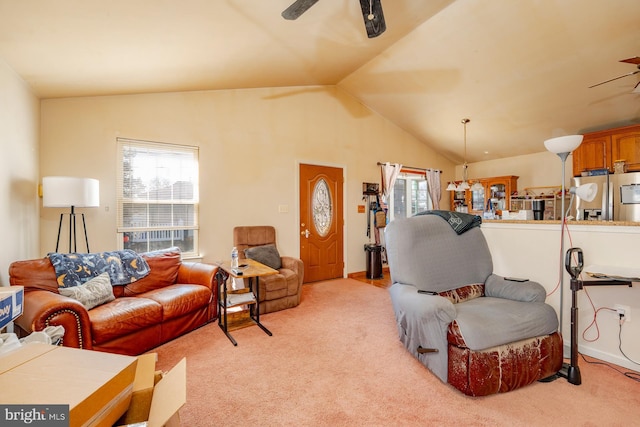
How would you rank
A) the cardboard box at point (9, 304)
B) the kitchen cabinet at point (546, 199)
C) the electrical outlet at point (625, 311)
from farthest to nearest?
the kitchen cabinet at point (546, 199) < the electrical outlet at point (625, 311) < the cardboard box at point (9, 304)

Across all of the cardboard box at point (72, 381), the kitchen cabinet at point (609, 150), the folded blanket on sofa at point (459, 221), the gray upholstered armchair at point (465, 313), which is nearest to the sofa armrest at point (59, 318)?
the cardboard box at point (72, 381)

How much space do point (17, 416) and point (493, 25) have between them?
14.0 ft

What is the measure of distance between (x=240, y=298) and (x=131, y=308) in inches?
38.0

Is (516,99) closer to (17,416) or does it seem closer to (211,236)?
(211,236)

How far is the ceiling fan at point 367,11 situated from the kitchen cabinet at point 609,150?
424cm

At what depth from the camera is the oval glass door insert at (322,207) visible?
15.7 feet

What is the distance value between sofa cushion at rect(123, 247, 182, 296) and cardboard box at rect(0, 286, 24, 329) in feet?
4.87

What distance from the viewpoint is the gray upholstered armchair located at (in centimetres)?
176

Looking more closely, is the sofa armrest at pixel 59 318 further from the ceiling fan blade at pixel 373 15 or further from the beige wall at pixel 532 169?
the beige wall at pixel 532 169

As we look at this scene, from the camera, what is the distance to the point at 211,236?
150 inches

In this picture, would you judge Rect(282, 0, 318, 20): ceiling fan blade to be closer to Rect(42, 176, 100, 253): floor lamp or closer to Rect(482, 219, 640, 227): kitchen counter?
Rect(42, 176, 100, 253): floor lamp

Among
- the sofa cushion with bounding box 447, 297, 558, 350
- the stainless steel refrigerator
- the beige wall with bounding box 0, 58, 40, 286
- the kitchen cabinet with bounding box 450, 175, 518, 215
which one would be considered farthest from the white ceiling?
the sofa cushion with bounding box 447, 297, 558, 350

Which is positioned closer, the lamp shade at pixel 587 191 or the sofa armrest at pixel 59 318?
the sofa armrest at pixel 59 318

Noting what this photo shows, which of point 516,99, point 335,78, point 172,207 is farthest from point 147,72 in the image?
point 516,99
